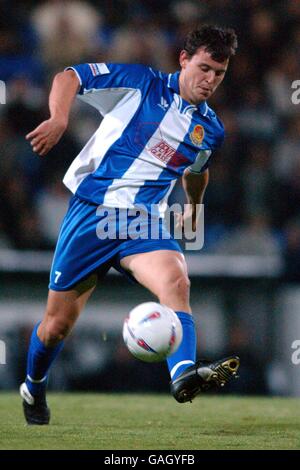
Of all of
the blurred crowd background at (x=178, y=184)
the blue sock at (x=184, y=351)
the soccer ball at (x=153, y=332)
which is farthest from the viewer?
the blurred crowd background at (x=178, y=184)

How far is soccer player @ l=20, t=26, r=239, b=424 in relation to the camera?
526 centimetres

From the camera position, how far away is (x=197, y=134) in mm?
5570

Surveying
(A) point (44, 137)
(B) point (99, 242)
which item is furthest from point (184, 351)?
(A) point (44, 137)

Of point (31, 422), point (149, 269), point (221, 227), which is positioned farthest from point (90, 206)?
point (221, 227)

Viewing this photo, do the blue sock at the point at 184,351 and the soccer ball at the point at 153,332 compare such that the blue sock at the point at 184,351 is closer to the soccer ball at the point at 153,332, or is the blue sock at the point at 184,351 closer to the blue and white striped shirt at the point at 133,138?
the soccer ball at the point at 153,332

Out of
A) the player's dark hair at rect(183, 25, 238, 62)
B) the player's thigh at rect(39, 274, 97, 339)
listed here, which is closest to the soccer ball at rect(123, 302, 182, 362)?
the player's thigh at rect(39, 274, 97, 339)

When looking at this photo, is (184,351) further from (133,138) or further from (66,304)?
(133,138)

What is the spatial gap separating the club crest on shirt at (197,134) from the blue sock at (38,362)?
1414 millimetres

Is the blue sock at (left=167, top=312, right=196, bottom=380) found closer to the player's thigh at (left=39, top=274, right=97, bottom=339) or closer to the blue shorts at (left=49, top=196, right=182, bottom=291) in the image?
the blue shorts at (left=49, top=196, right=182, bottom=291)

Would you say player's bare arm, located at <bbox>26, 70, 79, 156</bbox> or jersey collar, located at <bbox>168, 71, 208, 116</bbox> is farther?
jersey collar, located at <bbox>168, 71, 208, 116</bbox>

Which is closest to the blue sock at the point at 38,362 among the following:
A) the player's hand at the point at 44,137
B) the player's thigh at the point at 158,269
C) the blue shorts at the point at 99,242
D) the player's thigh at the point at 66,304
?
the player's thigh at the point at 66,304

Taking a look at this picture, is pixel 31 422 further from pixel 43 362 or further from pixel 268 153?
pixel 268 153

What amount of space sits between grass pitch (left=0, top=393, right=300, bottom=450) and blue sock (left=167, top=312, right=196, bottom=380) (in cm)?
37

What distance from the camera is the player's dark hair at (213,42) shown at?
5.33 meters
